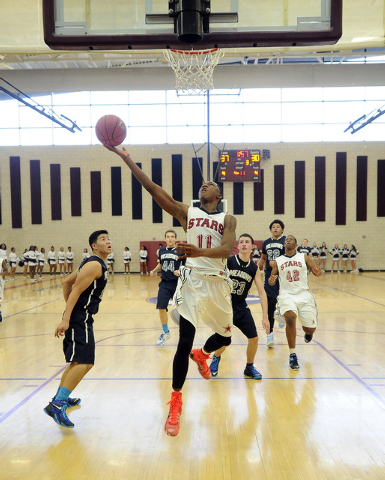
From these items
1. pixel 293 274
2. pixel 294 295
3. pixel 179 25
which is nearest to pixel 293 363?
pixel 294 295

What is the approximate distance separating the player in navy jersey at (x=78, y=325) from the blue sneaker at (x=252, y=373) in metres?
2.02

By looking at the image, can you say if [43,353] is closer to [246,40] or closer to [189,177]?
[246,40]

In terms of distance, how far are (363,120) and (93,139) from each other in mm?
13214

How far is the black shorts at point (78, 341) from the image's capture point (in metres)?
3.62

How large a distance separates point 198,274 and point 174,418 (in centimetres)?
112

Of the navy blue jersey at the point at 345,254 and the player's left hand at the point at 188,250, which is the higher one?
the player's left hand at the point at 188,250

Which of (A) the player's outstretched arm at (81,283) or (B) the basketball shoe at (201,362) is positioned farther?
(B) the basketball shoe at (201,362)

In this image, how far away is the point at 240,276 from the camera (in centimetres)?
508

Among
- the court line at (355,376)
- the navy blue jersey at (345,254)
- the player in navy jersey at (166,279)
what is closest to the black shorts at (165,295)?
the player in navy jersey at (166,279)

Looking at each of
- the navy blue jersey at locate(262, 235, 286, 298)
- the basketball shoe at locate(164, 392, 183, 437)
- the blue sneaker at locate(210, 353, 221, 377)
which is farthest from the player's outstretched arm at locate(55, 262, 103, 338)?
the navy blue jersey at locate(262, 235, 286, 298)

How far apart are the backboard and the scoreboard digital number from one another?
16164 mm

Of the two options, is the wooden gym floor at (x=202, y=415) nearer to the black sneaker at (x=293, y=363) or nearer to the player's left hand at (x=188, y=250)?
the black sneaker at (x=293, y=363)

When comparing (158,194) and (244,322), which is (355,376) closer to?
(244,322)

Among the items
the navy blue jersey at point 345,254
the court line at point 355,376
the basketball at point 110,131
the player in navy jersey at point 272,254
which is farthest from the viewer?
the navy blue jersey at point 345,254
